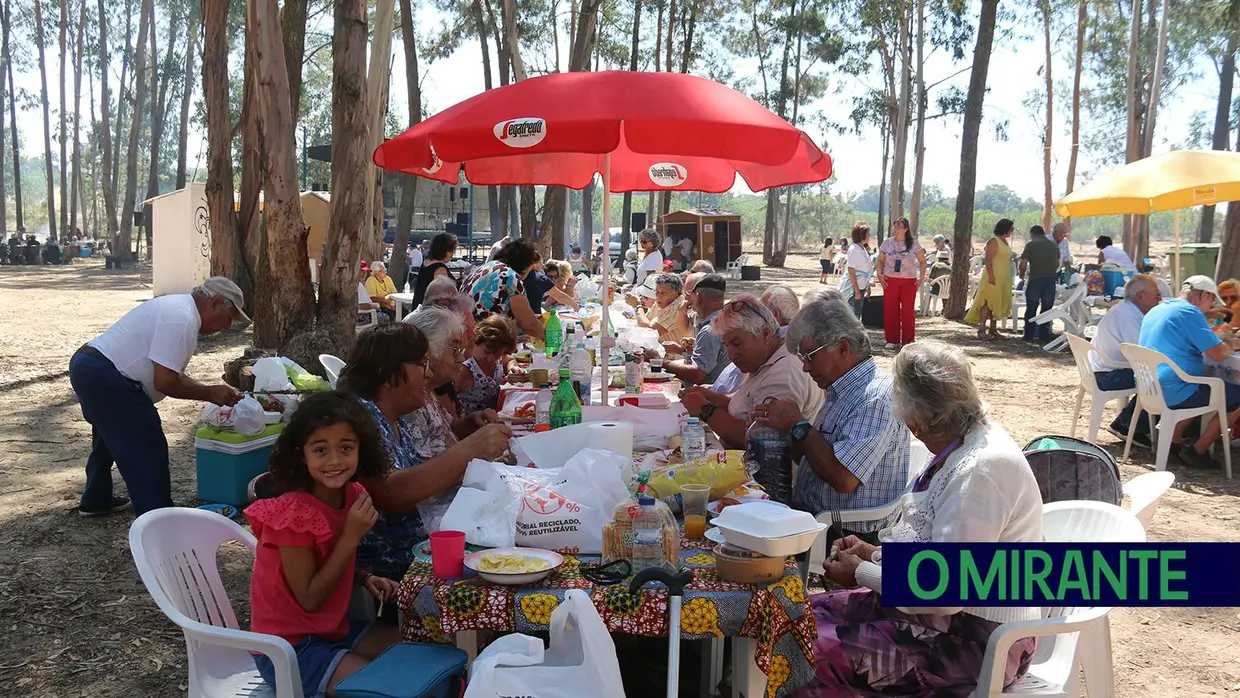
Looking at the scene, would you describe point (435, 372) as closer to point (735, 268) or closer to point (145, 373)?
point (145, 373)

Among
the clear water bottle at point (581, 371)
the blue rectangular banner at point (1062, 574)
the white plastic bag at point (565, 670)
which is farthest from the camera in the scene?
the clear water bottle at point (581, 371)

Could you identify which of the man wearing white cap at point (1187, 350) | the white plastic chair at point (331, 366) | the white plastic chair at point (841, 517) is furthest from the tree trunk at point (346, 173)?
the man wearing white cap at point (1187, 350)

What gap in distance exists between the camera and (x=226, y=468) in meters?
5.45

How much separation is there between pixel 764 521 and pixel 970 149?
15.8m

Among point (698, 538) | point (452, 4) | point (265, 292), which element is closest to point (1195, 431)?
point (698, 538)

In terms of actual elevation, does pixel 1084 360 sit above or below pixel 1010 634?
above

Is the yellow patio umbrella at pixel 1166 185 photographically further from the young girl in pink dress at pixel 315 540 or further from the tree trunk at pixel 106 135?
the tree trunk at pixel 106 135

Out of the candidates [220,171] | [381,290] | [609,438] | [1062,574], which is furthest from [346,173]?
[1062,574]

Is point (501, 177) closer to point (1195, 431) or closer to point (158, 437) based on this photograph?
point (158, 437)

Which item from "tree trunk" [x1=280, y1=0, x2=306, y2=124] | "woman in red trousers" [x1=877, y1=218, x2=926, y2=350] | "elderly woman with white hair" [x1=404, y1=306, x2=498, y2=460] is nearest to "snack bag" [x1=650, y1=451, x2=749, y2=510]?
"elderly woman with white hair" [x1=404, y1=306, x2=498, y2=460]

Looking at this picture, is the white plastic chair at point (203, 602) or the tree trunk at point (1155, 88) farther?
the tree trunk at point (1155, 88)

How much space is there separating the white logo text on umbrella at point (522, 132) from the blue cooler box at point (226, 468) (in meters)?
2.69

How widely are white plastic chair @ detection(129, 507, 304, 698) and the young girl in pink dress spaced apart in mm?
104

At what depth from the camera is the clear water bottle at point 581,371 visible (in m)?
4.62
